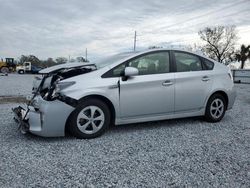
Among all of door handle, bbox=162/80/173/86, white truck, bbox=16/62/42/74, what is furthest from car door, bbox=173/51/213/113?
white truck, bbox=16/62/42/74

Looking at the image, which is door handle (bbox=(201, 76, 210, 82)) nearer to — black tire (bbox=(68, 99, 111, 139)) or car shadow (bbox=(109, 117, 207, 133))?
car shadow (bbox=(109, 117, 207, 133))

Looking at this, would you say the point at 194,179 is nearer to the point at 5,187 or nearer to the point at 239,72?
the point at 5,187

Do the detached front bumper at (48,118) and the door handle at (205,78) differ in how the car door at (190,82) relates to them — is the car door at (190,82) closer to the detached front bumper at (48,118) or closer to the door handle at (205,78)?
the door handle at (205,78)

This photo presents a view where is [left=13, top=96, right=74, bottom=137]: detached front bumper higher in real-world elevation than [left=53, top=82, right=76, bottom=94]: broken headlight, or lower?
lower

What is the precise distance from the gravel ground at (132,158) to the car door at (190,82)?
1.67ft

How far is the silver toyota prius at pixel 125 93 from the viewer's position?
4.09 metres

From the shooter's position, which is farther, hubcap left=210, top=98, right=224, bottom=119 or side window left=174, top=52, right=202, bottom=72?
hubcap left=210, top=98, right=224, bottom=119

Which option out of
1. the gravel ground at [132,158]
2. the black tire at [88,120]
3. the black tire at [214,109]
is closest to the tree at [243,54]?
the black tire at [214,109]

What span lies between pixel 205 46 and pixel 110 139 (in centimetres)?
5595

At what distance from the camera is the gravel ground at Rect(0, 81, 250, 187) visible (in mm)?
2832

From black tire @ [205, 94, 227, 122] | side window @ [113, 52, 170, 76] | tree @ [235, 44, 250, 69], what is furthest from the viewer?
tree @ [235, 44, 250, 69]

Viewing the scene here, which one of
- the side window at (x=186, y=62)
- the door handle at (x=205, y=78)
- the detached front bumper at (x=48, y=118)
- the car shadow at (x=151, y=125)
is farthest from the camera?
the door handle at (x=205, y=78)

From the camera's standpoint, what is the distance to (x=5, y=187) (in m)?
2.63

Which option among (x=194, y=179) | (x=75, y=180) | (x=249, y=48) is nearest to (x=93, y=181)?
(x=75, y=180)
